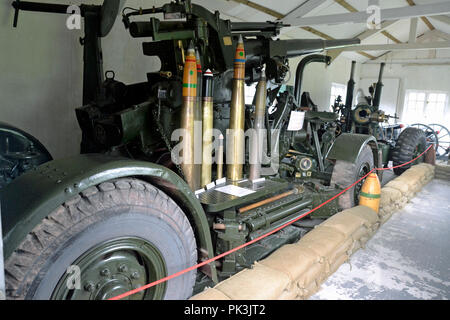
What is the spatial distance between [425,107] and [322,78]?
6.87 m

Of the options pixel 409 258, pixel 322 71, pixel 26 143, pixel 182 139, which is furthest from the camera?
pixel 322 71

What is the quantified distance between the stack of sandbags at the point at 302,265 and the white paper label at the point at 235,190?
1.87 ft

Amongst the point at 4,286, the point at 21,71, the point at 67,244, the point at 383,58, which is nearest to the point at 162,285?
the point at 67,244

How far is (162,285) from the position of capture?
77.4 inches

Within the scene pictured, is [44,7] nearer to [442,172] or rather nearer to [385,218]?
[385,218]

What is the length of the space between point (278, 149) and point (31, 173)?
262cm

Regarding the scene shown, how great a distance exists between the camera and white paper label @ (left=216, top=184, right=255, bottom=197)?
268 cm

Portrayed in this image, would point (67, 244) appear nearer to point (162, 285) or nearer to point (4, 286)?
point (4, 286)

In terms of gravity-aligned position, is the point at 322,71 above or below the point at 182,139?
above

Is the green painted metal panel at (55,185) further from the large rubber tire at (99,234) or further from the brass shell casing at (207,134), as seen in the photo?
the brass shell casing at (207,134)

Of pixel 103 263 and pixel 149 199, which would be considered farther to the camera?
pixel 149 199

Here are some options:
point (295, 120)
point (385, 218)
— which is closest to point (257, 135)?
point (295, 120)

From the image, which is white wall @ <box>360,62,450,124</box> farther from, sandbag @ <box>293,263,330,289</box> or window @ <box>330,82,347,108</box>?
sandbag @ <box>293,263,330,289</box>

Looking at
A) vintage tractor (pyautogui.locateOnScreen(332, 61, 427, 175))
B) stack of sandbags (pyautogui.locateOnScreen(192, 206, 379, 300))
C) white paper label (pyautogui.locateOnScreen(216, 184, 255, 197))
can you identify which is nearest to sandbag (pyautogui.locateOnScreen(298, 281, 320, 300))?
stack of sandbags (pyautogui.locateOnScreen(192, 206, 379, 300))
